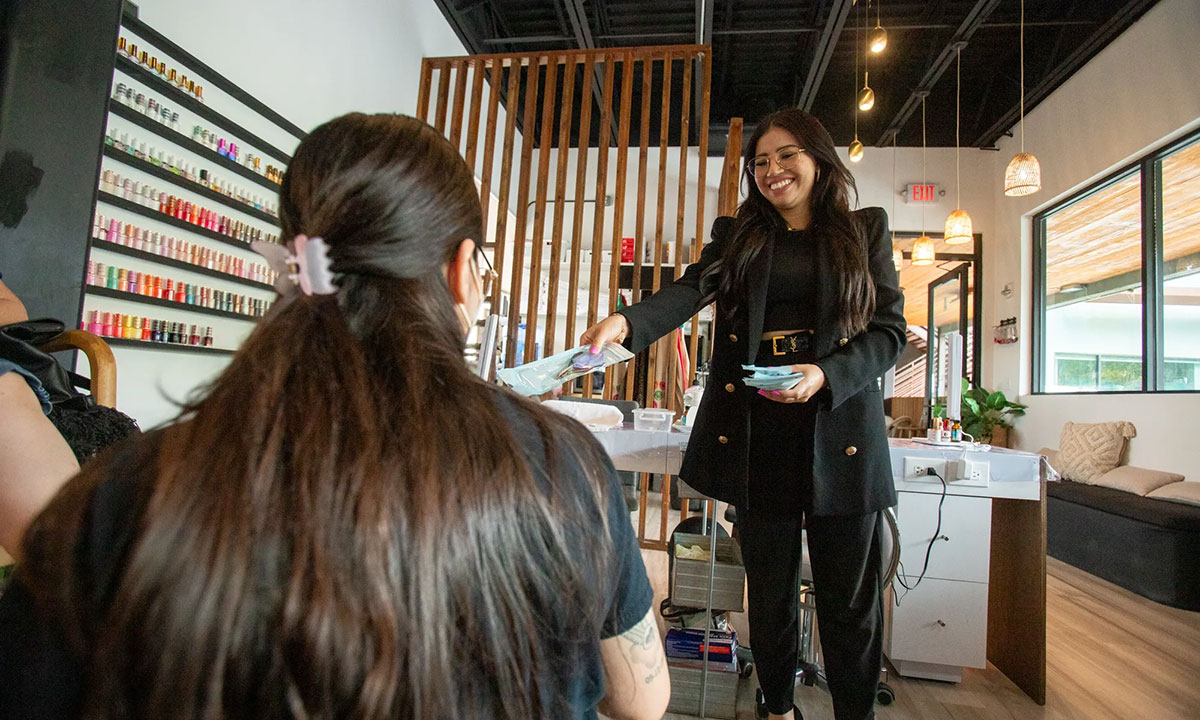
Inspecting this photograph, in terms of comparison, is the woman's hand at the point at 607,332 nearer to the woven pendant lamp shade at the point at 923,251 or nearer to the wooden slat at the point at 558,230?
the wooden slat at the point at 558,230

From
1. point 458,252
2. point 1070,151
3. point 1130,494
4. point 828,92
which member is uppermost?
point 828,92

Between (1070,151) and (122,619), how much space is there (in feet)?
21.7

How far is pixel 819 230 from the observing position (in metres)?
1.43

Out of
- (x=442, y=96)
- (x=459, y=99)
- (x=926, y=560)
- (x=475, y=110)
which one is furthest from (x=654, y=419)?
(x=442, y=96)

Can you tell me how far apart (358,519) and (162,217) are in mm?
2472

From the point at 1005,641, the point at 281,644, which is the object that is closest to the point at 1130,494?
the point at 1005,641

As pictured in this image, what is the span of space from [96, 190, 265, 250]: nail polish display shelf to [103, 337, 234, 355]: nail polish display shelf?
1.50 ft

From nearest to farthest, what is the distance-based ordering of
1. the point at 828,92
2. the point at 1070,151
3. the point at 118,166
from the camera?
the point at 118,166
the point at 1070,151
the point at 828,92

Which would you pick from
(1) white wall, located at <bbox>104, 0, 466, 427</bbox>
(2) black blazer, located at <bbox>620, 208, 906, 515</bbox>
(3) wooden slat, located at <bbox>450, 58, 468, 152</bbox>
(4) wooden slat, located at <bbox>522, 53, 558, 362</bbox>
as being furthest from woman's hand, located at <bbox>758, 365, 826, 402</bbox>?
(3) wooden slat, located at <bbox>450, 58, 468, 152</bbox>

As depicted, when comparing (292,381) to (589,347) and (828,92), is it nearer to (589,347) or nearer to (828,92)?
(589,347)

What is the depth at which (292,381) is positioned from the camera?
0.48 m

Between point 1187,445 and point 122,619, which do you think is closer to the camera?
point 122,619

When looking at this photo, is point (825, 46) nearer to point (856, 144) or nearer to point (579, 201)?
point (856, 144)

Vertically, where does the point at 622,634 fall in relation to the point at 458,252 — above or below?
below
